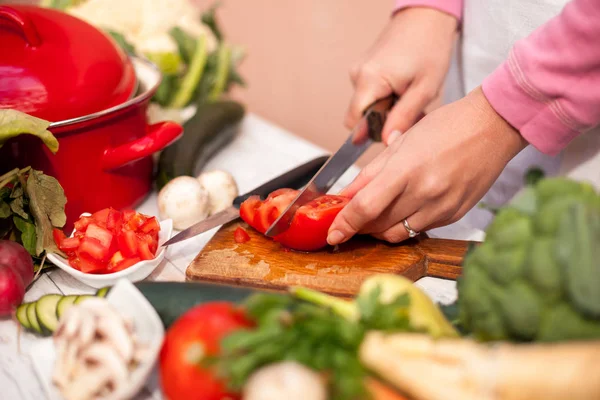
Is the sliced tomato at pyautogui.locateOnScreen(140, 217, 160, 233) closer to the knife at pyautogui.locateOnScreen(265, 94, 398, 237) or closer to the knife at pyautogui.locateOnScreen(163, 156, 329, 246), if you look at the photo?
the knife at pyautogui.locateOnScreen(163, 156, 329, 246)

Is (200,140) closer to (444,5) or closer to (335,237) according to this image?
(335,237)

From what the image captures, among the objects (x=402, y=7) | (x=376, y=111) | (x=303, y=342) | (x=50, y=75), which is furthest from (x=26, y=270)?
(x=402, y=7)

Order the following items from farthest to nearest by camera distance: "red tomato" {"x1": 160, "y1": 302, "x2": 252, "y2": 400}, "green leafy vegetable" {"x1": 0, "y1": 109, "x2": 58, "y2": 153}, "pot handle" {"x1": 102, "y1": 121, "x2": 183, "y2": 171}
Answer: "pot handle" {"x1": 102, "y1": 121, "x2": 183, "y2": 171} → "green leafy vegetable" {"x1": 0, "y1": 109, "x2": 58, "y2": 153} → "red tomato" {"x1": 160, "y1": 302, "x2": 252, "y2": 400}

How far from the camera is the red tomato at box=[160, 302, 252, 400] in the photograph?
626mm

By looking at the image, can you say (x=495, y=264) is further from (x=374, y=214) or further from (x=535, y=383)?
(x=374, y=214)

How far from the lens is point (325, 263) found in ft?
3.51

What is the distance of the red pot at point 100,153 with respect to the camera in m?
1.06

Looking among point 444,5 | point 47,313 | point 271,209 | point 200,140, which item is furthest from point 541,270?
point 200,140

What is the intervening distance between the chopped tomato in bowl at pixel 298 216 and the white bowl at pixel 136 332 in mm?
361

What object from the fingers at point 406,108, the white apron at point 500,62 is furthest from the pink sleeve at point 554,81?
the fingers at point 406,108

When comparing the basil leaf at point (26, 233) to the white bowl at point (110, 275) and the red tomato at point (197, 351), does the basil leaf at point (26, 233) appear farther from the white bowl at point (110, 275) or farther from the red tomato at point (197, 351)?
the red tomato at point (197, 351)

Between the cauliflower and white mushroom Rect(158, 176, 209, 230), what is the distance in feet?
2.38

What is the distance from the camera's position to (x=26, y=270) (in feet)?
3.23

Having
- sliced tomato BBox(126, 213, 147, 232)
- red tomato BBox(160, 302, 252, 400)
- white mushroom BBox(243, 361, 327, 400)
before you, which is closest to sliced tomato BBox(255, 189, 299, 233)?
sliced tomato BBox(126, 213, 147, 232)
